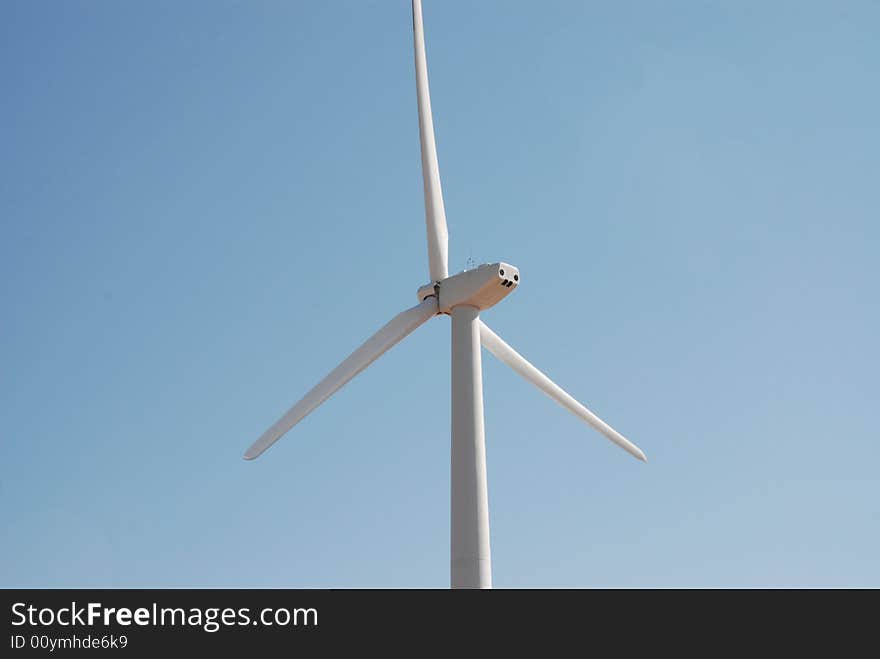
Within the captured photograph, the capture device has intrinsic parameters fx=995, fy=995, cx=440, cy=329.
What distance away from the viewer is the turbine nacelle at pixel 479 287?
33938 millimetres

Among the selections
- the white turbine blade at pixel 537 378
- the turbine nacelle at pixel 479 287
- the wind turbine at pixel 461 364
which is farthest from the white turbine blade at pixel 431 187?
the white turbine blade at pixel 537 378

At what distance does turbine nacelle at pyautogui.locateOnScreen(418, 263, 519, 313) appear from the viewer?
3394 cm

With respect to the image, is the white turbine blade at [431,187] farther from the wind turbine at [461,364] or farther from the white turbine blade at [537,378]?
the white turbine blade at [537,378]

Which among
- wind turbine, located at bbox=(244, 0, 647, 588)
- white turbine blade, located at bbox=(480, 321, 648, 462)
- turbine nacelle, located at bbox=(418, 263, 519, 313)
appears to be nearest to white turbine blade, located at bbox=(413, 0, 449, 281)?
wind turbine, located at bbox=(244, 0, 647, 588)

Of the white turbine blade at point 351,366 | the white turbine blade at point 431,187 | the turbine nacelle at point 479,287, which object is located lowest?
the white turbine blade at point 351,366

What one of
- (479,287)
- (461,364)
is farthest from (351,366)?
(479,287)

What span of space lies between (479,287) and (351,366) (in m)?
5.13

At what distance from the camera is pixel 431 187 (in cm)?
3709

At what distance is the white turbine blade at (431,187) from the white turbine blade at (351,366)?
1.66 meters
